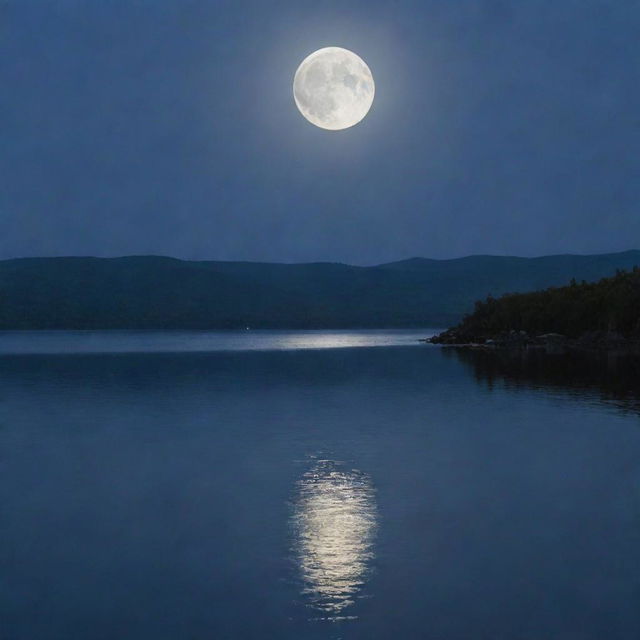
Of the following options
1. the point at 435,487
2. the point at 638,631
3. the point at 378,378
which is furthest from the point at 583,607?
the point at 378,378

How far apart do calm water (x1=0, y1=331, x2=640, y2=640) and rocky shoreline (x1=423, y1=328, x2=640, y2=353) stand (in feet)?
254

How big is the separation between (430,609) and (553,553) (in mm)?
4520

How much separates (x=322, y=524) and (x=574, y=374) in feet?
173

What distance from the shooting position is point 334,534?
62.8 feet

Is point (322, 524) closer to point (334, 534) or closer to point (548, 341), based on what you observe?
point (334, 534)

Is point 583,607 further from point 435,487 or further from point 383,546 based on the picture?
point 435,487

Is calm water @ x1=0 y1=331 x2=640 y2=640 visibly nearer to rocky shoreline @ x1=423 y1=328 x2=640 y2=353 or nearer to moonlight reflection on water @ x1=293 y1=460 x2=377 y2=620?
moonlight reflection on water @ x1=293 y1=460 x2=377 y2=620

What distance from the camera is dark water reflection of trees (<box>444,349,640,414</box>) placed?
52031mm

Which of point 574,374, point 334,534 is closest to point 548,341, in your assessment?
point 574,374

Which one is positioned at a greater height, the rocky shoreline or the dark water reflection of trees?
the rocky shoreline

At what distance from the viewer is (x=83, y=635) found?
13.7 meters

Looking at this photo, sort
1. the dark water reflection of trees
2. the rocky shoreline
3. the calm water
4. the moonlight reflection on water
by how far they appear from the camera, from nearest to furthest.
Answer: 1. the calm water
2. the moonlight reflection on water
3. the dark water reflection of trees
4. the rocky shoreline

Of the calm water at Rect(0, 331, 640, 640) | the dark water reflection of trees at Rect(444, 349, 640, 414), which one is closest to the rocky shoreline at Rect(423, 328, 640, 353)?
the dark water reflection of trees at Rect(444, 349, 640, 414)

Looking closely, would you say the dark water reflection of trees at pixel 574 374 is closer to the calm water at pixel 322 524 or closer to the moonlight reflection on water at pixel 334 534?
the calm water at pixel 322 524
